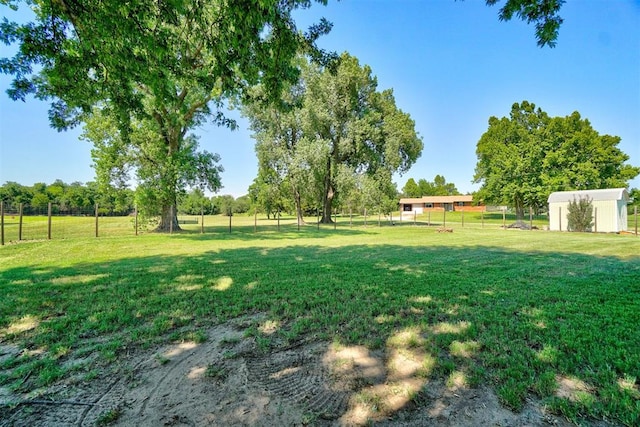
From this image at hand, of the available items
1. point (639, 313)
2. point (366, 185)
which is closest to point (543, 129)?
point (366, 185)

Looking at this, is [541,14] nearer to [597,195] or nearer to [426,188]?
[597,195]

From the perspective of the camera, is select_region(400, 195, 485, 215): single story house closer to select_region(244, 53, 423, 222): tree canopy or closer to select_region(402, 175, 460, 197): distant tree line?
select_region(402, 175, 460, 197): distant tree line

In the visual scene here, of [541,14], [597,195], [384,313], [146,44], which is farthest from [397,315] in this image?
[597,195]

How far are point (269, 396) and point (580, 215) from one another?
2118 cm

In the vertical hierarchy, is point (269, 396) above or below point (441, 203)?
below

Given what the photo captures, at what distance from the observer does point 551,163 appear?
30609 mm

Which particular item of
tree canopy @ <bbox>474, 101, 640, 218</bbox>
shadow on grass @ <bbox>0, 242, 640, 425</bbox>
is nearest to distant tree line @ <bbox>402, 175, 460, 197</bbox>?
tree canopy @ <bbox>474, 101, 640, 218</bbox>

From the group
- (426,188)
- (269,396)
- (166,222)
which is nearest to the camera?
(269,396)

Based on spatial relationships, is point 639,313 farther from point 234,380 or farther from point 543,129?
point 543,129

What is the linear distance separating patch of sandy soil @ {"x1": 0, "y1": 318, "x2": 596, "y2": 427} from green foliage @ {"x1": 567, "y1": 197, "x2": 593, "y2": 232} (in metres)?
19.9

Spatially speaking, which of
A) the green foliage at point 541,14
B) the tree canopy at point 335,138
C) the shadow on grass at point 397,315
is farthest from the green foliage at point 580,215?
the green foliage at point 541,14

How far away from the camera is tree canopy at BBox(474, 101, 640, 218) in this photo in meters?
29.7

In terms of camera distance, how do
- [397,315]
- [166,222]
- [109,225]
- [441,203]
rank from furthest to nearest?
[441,203]
[109,225]
[166,222]
[397,315]

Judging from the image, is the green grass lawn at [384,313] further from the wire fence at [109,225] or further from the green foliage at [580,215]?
the green foliage at [580,215]
